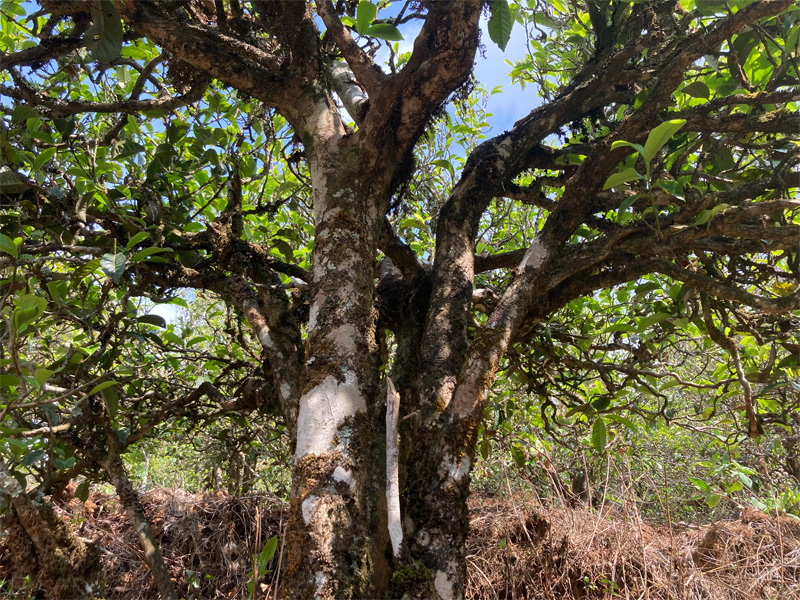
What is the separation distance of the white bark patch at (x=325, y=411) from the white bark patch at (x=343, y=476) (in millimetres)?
62

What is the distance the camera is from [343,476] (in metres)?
1.32

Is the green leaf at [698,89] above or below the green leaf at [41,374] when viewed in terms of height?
above

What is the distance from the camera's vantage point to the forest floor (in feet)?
8.07

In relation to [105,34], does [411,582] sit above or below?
below

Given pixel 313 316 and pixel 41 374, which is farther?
pixel 313 316

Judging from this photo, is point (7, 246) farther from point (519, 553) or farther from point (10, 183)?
point (519, 553)

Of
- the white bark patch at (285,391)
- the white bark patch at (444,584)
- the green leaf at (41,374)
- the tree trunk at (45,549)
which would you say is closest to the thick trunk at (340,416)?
the white bark patch at (444,584)

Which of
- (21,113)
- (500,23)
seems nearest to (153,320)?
(21,113)

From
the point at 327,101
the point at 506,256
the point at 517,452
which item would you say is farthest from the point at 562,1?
the point at 517,452

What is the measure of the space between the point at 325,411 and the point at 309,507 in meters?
0.27

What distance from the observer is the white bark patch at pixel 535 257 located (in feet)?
6.43

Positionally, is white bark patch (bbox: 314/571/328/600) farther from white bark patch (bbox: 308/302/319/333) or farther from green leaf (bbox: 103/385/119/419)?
green leaf (bbox: 103/385/119/419)

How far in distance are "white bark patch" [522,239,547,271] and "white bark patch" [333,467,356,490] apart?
1.09 m

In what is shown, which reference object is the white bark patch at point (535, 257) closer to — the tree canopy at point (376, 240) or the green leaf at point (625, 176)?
the tree canopy at point (376, 240)
